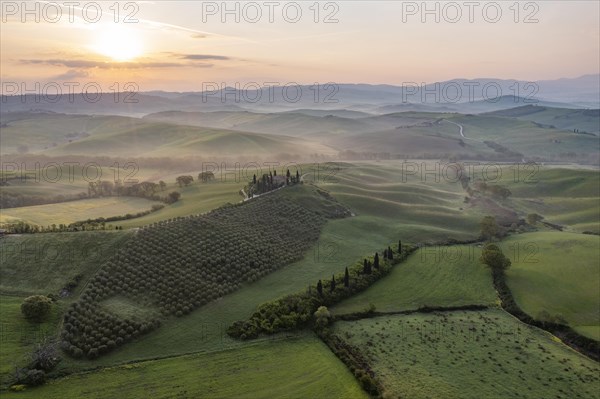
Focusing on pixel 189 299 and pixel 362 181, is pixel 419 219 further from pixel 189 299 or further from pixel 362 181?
pixel 189 299

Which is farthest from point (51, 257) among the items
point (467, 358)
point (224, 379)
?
point (467, 358)

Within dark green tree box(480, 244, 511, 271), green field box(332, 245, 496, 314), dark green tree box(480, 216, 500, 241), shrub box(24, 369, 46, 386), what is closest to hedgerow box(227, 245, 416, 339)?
green field box(332, 245, 496, 314)

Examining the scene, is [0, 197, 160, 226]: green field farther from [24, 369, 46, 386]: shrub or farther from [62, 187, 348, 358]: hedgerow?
[24, 369, 46, 386]: shrub

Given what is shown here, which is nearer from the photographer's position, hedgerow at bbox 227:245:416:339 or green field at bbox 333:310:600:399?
green field at bbox 333:310:600:399

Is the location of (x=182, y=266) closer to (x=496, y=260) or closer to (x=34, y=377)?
(x=34, y=377)

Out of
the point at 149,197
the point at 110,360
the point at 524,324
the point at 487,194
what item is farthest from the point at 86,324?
the point at 487,194

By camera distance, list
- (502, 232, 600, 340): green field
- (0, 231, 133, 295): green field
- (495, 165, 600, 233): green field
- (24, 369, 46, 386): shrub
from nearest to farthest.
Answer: (24, 369, 46, 386): shrub < (0, 231, 133, 295): green field < (502, 232, 600, 340): green field < (495, 165, 600, 233): green field
